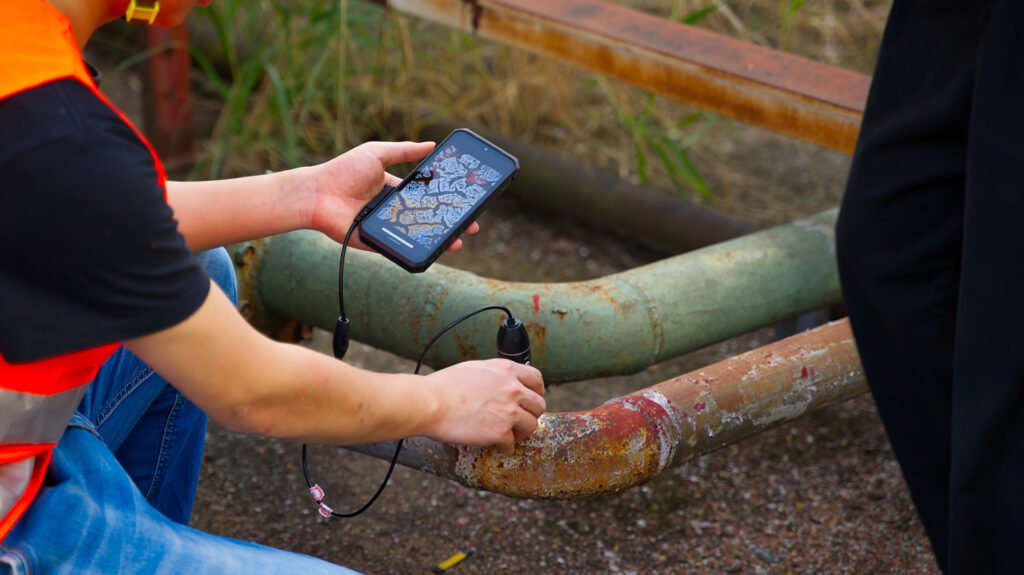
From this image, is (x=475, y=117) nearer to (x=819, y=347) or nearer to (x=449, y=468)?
(x=819, y=347)

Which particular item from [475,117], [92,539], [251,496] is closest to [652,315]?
[251,496]

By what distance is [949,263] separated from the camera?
116 cm

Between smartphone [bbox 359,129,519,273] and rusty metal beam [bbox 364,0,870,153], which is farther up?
smartphone [bbox 359,129,519,273]

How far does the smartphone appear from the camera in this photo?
138cm

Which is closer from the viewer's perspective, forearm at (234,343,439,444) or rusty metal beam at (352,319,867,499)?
forearm at (234,343,439,444)

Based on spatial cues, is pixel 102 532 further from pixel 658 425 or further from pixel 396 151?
pixel 658 425

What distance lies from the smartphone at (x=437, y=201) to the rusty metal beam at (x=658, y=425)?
Result: 0.25 metres

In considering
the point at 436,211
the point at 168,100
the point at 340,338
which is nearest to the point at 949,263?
the point at 436,211

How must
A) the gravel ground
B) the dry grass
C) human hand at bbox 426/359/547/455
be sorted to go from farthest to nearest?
the dry grass
the gravel ground
human hand at bbox 426/359/547/455

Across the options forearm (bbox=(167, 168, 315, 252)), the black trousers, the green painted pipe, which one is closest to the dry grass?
the green painted pipe

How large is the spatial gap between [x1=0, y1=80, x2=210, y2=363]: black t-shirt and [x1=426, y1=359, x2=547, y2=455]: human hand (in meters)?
0.33

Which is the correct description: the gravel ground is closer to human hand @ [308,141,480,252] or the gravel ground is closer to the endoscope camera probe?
the endoscope camera probe

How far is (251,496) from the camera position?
2.08 m

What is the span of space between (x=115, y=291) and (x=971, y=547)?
0.82 metres
